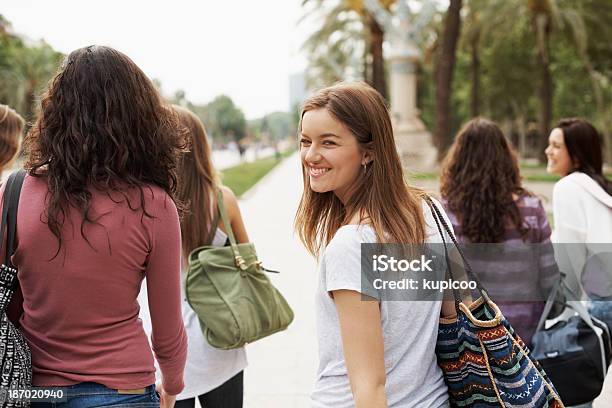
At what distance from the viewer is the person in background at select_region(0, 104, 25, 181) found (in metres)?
3.29

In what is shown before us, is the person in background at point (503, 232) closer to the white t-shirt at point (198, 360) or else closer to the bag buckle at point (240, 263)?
the bag buckle at point (240, 263)

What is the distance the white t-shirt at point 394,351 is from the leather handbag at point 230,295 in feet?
3.26

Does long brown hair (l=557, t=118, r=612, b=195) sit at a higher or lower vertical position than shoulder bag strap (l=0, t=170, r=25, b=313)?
lower

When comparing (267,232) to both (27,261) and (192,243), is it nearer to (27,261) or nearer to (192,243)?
(192,243)

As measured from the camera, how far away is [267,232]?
12.2 meters

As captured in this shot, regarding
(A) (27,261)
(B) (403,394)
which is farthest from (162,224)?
(B) (403,394)

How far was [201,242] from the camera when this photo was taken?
289 cm

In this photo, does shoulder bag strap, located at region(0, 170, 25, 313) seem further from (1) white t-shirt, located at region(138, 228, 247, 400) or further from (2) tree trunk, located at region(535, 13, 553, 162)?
(2) tree trunk, located at region(535, 13, 553, 162)

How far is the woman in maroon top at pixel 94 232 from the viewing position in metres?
1.71

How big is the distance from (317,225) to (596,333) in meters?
1.70

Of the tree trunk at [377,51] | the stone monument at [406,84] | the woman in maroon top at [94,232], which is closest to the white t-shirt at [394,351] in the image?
the woman in maroon top at [94,232]

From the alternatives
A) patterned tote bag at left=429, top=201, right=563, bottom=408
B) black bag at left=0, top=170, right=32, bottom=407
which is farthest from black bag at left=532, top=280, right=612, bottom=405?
black bag at left=0, top=170, right=32, bottom=407

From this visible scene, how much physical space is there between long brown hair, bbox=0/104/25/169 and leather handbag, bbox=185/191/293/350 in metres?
1.14

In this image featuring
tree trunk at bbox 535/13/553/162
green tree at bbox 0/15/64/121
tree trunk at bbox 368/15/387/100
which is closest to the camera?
tree trunk at bbox 535/13/553/162
